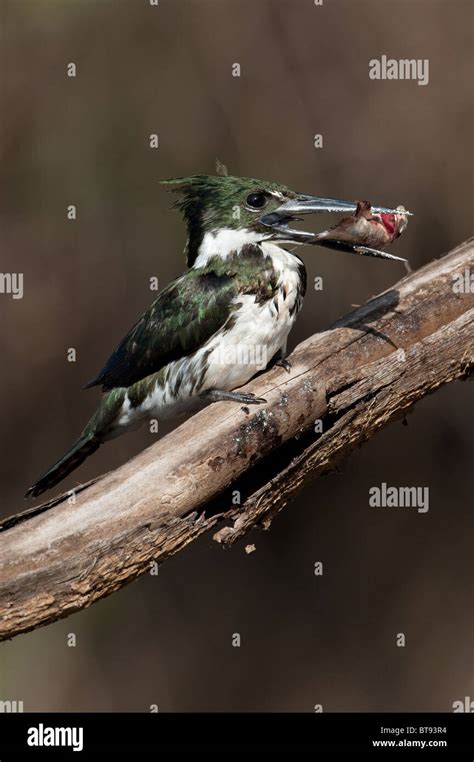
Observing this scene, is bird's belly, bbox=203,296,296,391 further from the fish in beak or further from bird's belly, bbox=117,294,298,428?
the fish in beak

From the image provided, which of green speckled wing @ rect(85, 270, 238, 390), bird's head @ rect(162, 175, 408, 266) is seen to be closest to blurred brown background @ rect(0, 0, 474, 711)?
bird's head @ rect(162, 175, 408, 266)

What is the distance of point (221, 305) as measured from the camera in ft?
13.9

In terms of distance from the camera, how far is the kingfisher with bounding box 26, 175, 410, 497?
13.8ft

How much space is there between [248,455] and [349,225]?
99 centimetres

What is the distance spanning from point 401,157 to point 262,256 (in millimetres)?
2707

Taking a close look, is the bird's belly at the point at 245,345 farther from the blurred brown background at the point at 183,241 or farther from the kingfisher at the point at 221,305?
the blurred brown background at the point at 183,241

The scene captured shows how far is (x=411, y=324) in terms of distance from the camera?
14.4 feet

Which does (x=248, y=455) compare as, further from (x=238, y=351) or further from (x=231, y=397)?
(x=238, y=351)

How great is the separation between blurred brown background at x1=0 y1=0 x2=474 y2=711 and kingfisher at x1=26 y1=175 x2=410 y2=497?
2132 millimetres

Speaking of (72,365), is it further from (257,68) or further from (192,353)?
(192,353)

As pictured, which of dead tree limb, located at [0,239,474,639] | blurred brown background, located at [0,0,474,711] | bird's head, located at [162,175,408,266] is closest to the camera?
dead tree limb, located at [0,239,474,639]

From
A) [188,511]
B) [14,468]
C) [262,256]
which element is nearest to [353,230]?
[262,256]

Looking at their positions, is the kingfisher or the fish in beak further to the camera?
the kingfisher

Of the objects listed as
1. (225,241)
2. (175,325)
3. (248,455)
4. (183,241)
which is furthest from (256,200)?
(183,241)
